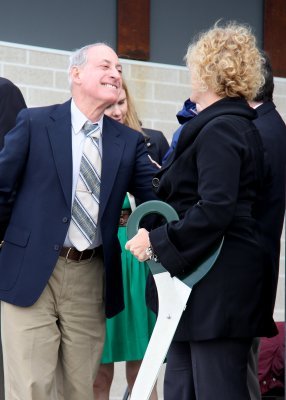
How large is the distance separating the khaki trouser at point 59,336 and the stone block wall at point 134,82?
255 cm

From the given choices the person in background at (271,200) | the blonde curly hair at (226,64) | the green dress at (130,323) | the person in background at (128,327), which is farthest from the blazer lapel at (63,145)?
the green dress at (130,323)

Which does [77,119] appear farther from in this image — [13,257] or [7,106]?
[13,257]

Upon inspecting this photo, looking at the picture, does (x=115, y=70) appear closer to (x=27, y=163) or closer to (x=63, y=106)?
(x=63, y=106)

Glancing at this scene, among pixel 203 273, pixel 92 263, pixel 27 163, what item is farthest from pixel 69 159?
pixel 203 273

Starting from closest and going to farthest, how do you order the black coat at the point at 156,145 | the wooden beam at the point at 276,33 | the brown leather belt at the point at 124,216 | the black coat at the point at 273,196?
the black coat at the point at 273,196 → the brown leather belt at the point at 124,216 → the black coat at the point at 156,145 → the wooden beam at the point at 276,33

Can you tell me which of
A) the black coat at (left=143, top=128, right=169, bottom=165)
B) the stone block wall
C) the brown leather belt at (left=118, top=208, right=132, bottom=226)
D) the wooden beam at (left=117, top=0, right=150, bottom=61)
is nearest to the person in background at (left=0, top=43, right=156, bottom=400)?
the brown leather belt at (left=118, top=208, right=132, bottom=226)

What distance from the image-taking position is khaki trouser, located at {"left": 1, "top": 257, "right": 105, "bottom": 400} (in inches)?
157

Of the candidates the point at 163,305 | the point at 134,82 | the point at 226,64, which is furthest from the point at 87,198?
the point at 134,82

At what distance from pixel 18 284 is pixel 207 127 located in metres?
1.02

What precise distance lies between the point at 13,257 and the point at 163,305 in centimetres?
73

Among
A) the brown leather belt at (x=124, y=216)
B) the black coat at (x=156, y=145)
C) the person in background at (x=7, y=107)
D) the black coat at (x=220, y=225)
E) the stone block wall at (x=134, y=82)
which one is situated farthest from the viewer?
the stone block wall at (x=134, y=82)

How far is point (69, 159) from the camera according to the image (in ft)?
13.4

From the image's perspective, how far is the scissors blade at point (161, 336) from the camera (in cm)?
360

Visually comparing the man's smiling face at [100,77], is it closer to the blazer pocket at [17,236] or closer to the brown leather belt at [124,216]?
the blazer pocket at [17,236]
